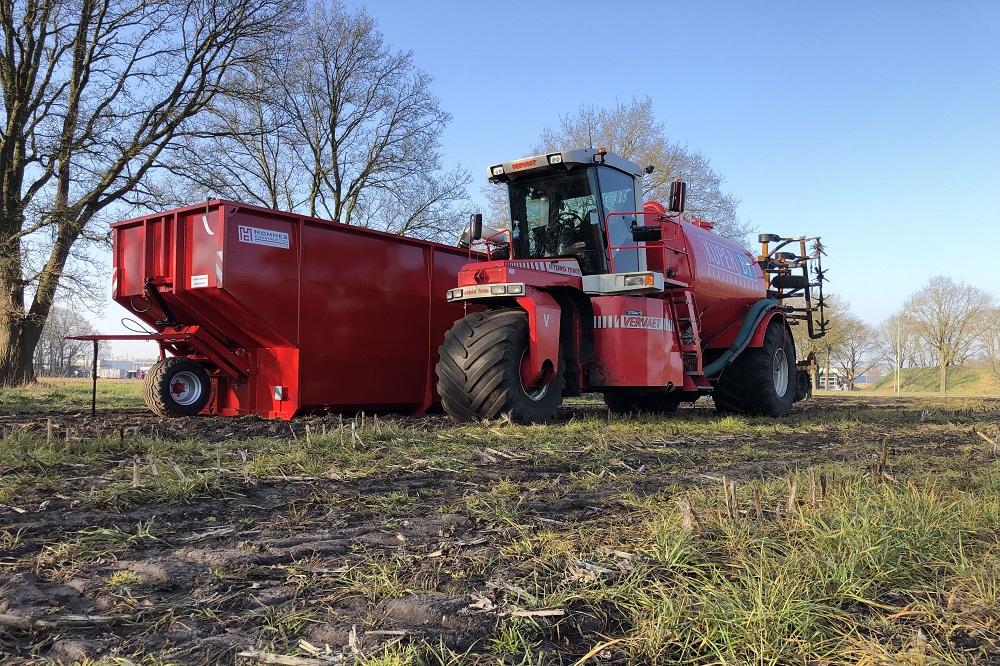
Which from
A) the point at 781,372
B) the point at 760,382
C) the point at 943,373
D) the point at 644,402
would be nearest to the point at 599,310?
the point at 760,382

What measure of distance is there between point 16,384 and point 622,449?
15226 millimetres

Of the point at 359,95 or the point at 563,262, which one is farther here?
the point at 359,95

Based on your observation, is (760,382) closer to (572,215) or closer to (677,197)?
(677,197)

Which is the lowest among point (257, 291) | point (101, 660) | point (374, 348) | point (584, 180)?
point (101, 660)

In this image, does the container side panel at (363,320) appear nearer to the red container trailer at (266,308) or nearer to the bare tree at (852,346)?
the red container trailer at (266,308)

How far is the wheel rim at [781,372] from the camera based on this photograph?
10.6m

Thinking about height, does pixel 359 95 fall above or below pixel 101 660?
above

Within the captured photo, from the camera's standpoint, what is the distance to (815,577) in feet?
7.33

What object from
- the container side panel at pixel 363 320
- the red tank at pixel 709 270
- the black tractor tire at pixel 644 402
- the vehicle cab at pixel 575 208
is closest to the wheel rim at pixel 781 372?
the red tank at pixel 709 270

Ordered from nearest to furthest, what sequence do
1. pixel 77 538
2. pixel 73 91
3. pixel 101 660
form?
pixel 101 660
pixel 77 538
pixel 73 91

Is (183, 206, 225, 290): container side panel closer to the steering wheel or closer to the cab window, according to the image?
the steering wheel

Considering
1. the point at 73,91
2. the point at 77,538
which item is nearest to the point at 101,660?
the point at 77,538

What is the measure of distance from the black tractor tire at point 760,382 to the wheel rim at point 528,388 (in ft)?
12.4

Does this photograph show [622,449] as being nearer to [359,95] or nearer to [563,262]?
[563,262]
